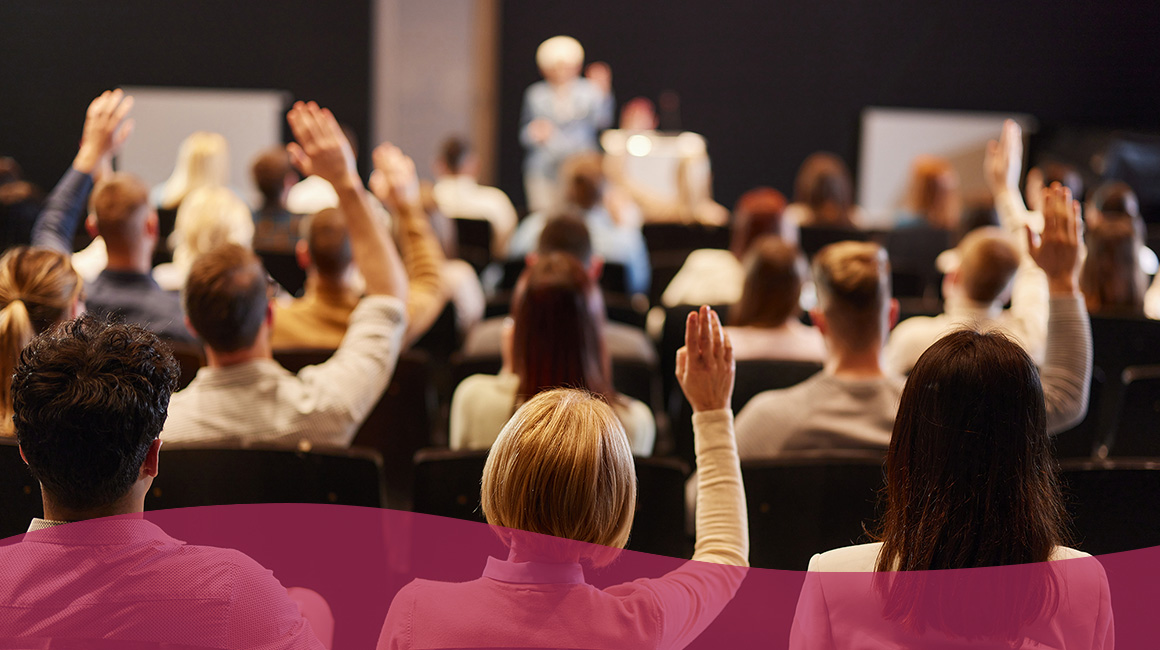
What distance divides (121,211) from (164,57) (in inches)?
286

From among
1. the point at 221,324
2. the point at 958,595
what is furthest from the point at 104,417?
the point at 958,595

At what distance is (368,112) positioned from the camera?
963 centimetres

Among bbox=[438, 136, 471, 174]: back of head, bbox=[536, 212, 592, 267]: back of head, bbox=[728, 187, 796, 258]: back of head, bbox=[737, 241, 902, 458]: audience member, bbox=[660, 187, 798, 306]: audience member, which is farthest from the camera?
bbox=[438, 136, 471, 174]: back of head

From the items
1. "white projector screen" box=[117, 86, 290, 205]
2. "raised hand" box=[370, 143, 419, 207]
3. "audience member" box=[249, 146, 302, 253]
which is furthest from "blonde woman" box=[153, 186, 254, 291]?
"white projector screen" box=[117, 86, 290, 205]

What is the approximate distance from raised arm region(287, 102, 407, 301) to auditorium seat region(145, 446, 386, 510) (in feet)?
1.91

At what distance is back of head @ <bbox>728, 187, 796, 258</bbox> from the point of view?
13.6 feet

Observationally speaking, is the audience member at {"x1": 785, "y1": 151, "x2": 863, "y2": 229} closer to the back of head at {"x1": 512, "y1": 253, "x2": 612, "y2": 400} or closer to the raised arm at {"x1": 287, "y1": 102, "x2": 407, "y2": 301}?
the back of head at {"x1": 512, "y1": 253, "x2": 612, "y2": 400}

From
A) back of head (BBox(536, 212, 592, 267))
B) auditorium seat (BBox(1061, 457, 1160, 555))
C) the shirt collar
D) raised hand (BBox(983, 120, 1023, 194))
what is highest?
raised hand (BBox(983, 120, 1023, 194))

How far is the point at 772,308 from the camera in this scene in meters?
2.97

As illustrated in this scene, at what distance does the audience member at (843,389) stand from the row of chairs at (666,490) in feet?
0.50

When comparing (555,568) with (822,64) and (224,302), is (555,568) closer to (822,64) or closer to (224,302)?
(224,302)

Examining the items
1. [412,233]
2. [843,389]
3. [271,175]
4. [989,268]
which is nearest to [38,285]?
[412,233]

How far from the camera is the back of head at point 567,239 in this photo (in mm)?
3590

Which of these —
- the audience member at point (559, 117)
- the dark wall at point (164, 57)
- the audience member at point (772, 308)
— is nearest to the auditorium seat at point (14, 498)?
the audience member at point (772, 308)
